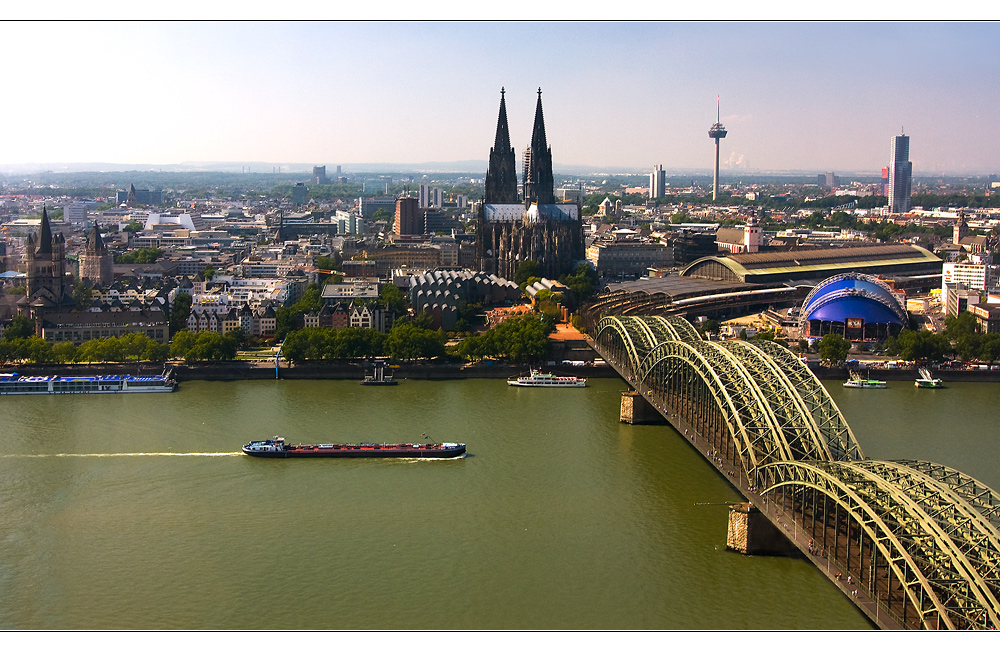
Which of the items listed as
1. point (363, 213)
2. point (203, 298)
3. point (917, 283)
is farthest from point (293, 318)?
point (363, 213)

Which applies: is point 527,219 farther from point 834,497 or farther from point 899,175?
point 899,175

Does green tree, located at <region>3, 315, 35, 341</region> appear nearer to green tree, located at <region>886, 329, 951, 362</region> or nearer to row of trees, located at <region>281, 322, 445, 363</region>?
row of trees, located at <region>281, 322, 445, 363</region>

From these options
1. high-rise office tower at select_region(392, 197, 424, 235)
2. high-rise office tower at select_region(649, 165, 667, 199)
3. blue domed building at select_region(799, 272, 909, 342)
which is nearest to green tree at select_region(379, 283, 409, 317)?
blue domed building at select_region(799, 272, 909, 342)

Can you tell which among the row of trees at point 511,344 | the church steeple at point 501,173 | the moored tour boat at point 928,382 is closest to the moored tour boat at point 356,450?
the row of trees at point 511,344

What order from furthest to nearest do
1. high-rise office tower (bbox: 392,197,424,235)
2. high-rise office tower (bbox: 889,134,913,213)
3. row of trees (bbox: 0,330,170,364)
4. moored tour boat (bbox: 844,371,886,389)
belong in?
high-rise office tower (bbox: 889,134,913,213) < high-rise office tower (bbox: 392,197,424,235) < row of trees (bbox: 0,330,170,364) < moored tour boat (bbox: 844,371,886,389)

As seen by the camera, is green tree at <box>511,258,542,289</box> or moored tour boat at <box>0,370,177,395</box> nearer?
moored tour boat at <box>0,370,177,395</box>

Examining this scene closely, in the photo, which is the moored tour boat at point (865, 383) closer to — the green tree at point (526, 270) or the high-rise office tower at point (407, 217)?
the green tree at point (526, 270)

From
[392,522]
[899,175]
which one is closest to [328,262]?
[392,522]
